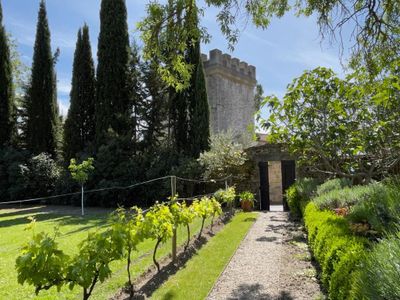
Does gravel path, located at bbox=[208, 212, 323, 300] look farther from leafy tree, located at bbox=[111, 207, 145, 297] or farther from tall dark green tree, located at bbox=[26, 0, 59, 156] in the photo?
tall dark green tree, located at bbox=[26, 0, 59, 156]

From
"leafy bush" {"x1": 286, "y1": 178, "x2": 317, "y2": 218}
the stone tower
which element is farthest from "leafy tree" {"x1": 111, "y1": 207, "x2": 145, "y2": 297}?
the stone tower

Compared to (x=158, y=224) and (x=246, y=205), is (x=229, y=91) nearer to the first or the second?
(x=246, y=205)

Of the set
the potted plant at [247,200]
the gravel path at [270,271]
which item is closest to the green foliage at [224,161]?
the potted plant at [247,200]

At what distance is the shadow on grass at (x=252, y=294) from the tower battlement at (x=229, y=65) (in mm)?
18212

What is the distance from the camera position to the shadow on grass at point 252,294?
14.1ft

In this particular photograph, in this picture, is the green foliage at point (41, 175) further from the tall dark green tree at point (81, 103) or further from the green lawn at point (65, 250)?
the green lawn at point (65, 250)

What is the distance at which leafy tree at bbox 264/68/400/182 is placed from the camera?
7.20 metres

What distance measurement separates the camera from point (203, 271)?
5.34m

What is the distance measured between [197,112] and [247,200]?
4.93 meters

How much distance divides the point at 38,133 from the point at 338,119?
17.2 m

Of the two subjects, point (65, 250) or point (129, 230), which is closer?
→ point (129, 230)

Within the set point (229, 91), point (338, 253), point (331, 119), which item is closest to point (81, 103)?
point (229, 91)

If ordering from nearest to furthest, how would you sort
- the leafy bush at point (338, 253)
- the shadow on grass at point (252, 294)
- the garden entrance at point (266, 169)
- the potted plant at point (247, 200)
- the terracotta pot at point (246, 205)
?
the leafy bush at point (338, 253)
the shadow on grass at point (252, 294)
the potted plant at point (247, 200)
the terracotta pot at point (246, 205)
the garden entrance at point (266, 169)

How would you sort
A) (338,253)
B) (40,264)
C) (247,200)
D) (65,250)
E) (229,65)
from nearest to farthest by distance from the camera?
(40,264) < (338,253) < (65,250) < (247,200) < (229,65)
